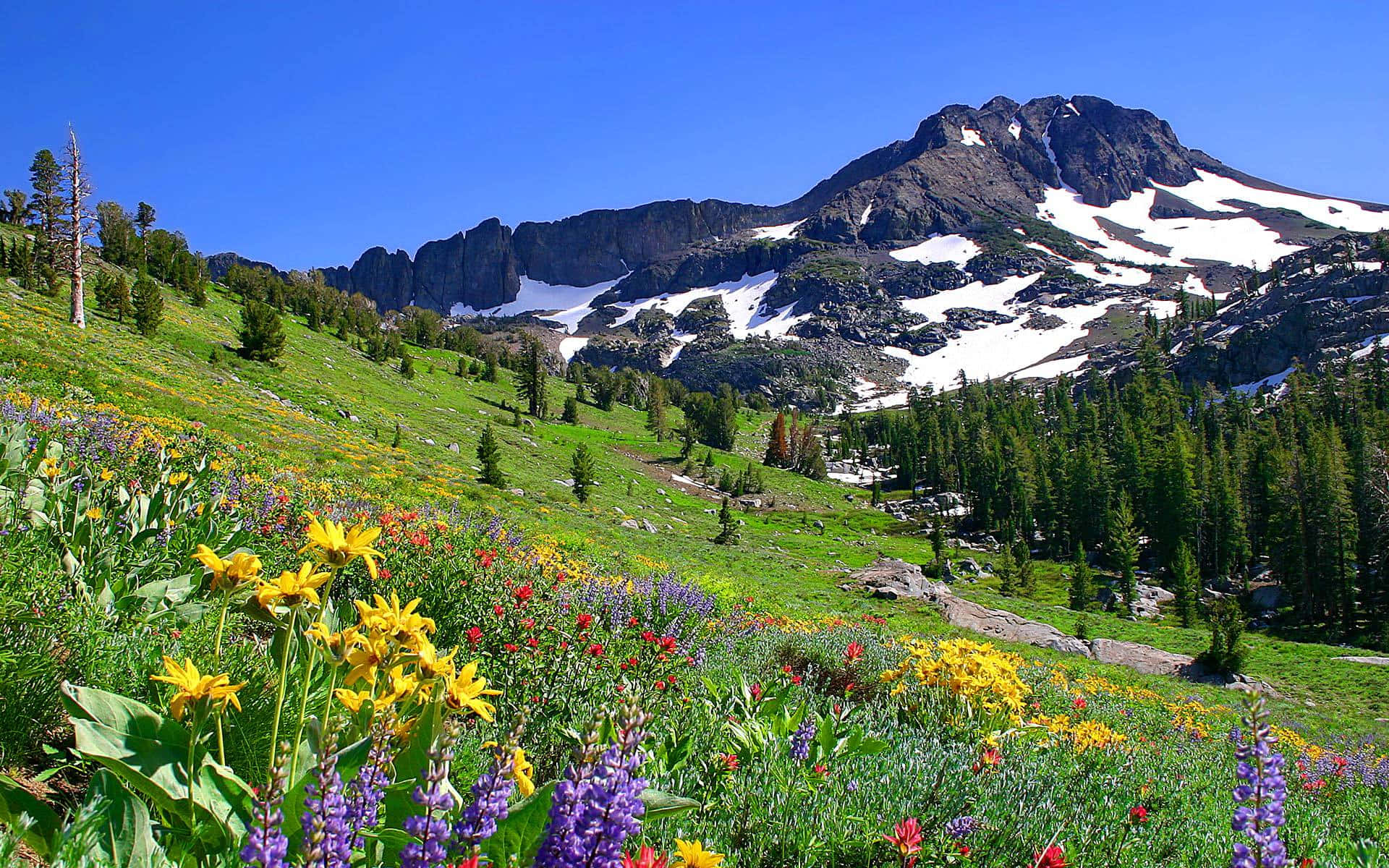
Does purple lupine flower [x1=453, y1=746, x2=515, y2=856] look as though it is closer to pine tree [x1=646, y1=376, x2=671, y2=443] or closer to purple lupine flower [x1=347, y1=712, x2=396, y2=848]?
purple lupine flower [x1=347, y1=712, x2=396, y2=848]

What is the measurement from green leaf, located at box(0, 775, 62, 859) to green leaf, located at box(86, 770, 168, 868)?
0.30 ft

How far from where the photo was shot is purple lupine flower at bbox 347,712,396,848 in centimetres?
134

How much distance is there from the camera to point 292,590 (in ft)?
6.22

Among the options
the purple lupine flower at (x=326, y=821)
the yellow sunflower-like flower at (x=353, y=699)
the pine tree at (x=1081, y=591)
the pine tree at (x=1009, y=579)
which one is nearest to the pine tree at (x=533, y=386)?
the pine tree at (x=1009, y=579)

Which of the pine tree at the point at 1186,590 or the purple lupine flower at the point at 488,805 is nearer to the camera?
the purple lupine flower at the point at 488,805

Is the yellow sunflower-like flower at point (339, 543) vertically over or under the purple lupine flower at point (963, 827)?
over

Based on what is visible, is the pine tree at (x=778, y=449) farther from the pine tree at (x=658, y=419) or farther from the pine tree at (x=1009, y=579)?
the pine tree at (x=1009, y=579)

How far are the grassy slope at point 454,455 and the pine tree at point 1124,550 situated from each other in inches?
239

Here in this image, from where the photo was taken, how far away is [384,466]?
773 inches

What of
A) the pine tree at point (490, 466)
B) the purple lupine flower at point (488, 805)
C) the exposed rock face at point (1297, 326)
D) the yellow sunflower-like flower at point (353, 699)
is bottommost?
the pine tree at point (490, 466)

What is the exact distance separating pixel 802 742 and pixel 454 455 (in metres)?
35.3

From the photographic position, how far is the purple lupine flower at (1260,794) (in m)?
1.57

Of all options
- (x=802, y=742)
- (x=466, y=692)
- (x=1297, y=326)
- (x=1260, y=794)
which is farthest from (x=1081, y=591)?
(x=1297, y=326)

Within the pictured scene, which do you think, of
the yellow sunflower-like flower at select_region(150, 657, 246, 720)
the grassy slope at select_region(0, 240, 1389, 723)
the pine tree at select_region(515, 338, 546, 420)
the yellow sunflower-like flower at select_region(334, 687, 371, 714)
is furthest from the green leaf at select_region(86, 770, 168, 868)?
the pine tree at select_region(515, 338, 546, 420)
